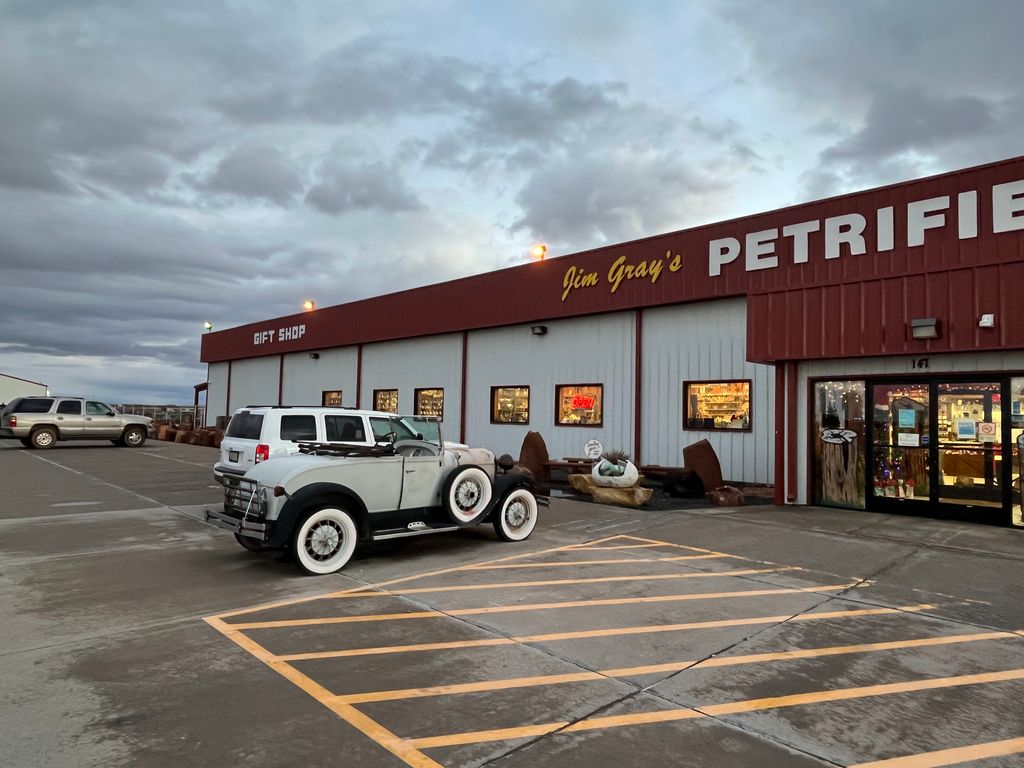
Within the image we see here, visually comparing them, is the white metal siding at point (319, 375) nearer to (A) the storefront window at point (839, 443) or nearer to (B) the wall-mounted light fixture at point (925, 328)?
(A) the storefront window at point (839, 443)

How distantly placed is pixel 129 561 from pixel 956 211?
1359cm

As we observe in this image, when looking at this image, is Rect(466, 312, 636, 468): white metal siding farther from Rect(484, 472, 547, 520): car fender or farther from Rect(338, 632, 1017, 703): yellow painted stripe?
Rect(338, 632, 1017, 703): yellow painted stripe

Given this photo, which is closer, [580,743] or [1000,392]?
[580,743]

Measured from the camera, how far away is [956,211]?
Result: 11.0 metres

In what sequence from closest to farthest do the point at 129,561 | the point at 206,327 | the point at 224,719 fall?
1. the point at 224,719
2. the point at 129,561
3. the point at 206,327

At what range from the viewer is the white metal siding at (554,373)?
16.4 m

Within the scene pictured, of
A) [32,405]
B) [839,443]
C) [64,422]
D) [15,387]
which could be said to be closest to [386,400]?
[64,422]

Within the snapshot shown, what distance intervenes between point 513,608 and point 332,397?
22578 millimetres

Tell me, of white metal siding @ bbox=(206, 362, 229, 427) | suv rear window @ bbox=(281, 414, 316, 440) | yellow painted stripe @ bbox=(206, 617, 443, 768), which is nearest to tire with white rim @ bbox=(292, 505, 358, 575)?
yellow painted stripe @ bbox=(206, 617, 443, 768)

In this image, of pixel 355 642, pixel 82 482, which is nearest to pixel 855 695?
pixel 355 642

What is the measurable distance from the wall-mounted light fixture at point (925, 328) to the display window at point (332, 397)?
2103 cm

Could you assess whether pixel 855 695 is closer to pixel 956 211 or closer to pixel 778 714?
pixel 778 714

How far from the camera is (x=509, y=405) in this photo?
19.3m

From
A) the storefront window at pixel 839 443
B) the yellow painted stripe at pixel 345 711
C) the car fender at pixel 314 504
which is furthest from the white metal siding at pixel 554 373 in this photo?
the yellow painted stripe at pixel 345 711
